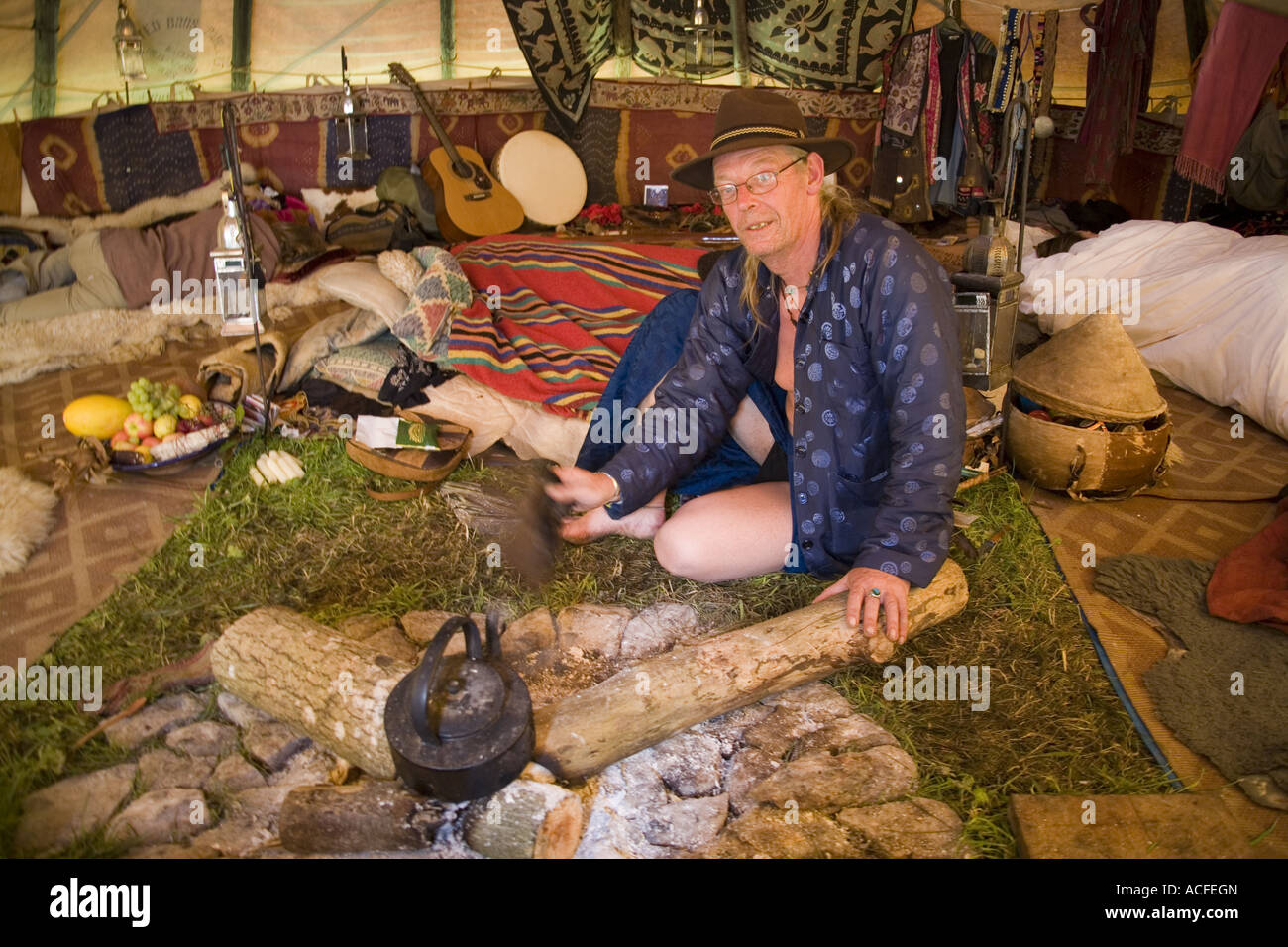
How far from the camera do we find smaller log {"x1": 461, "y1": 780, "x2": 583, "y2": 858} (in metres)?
1.61

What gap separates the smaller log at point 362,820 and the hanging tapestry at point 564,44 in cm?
547

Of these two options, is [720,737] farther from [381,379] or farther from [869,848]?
[381,379]

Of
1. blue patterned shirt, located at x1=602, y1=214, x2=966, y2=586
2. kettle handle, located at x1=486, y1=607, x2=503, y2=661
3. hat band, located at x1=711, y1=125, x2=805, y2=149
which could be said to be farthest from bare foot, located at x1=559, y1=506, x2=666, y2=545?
hat band, located at x1=711, y1=125, x2=805, y2=149

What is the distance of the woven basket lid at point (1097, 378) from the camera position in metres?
2.90

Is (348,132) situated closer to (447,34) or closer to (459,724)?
(447,34)

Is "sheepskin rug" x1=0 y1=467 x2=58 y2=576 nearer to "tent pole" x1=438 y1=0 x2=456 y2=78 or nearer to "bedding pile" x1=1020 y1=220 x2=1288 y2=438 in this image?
"bedding pile" x1=1020 y1=220 x2=1288 y2=438

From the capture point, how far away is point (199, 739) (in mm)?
2012

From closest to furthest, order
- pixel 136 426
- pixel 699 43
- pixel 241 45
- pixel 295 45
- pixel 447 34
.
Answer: pixel 136 426 < pixel 241 45 < pixel 295 45 < pixel 699 43 < pixel 447 34

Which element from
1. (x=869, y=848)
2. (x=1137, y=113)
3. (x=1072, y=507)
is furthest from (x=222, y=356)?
(x=1137, y=113)

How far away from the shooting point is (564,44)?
242 inches

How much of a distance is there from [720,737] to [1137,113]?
19.0 ft

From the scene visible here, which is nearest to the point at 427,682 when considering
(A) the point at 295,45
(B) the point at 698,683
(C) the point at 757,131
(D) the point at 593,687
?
(D) the point at 593,687

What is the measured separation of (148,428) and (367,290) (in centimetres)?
90

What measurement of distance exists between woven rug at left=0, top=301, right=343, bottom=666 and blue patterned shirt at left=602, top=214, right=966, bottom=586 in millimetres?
1534
